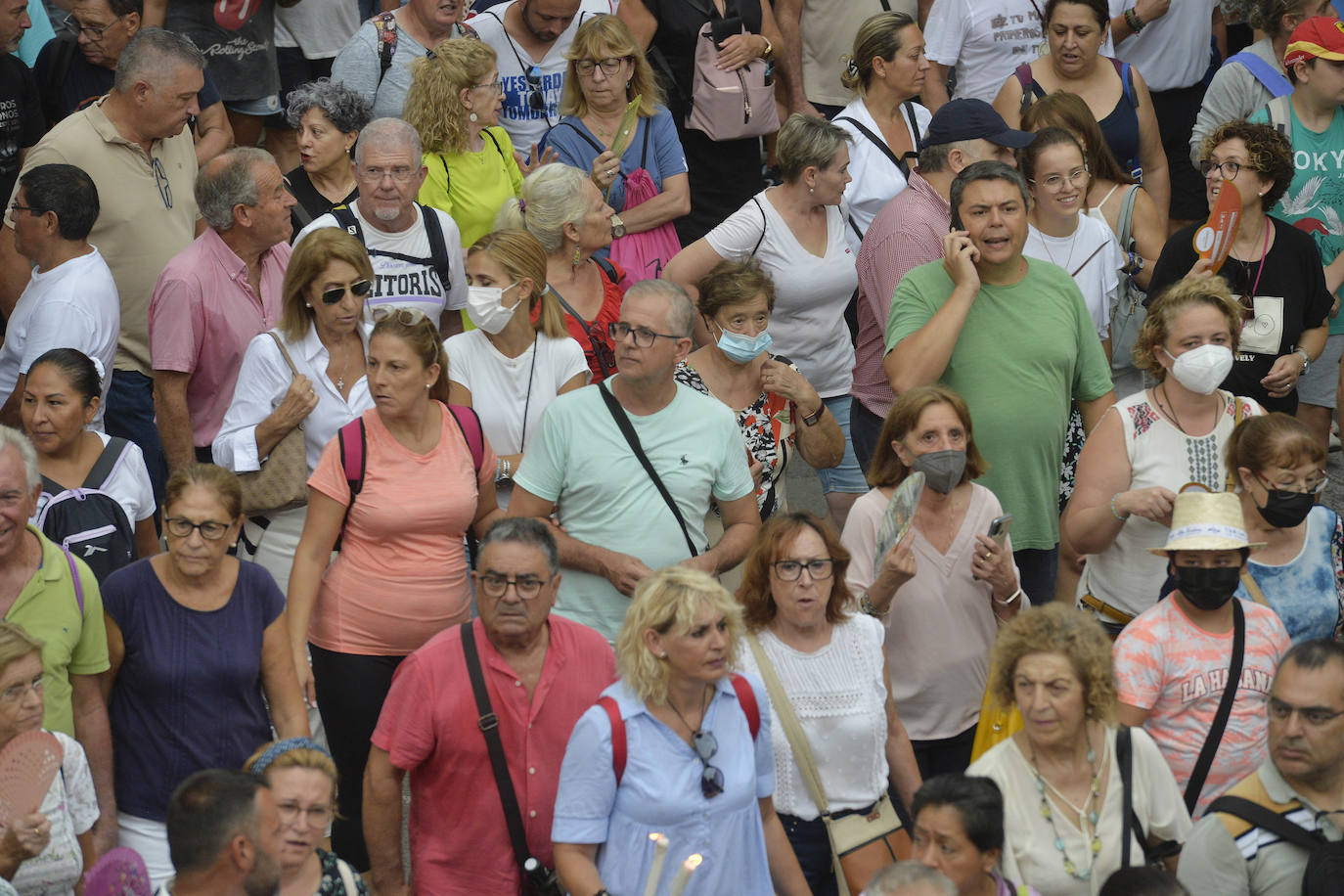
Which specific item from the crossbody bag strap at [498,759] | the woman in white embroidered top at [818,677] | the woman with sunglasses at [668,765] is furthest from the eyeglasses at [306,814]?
the woman in white embroidered top at [818,677]

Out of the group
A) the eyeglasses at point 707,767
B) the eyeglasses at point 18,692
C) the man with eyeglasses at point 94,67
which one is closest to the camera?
the eyeglasses at point 18,692

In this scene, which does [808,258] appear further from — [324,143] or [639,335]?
[324,143]

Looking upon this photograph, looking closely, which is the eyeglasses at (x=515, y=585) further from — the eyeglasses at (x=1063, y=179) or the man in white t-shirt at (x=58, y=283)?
the eyeglasses at (x=1063, y=179)

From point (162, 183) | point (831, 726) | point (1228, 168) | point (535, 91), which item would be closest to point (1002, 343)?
point (1228, 168)

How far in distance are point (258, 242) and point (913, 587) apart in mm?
2989

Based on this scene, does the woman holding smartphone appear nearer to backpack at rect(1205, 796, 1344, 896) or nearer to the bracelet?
the bracelet

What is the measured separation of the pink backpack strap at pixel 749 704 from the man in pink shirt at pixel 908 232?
2247 millimetres

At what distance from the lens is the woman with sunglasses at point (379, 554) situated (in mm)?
5523

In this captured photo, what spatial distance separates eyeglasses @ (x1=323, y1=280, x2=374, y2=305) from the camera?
6043 millimetres

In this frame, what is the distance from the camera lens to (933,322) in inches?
239

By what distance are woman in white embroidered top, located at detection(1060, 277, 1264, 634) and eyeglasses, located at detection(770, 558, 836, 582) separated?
1.16 meters

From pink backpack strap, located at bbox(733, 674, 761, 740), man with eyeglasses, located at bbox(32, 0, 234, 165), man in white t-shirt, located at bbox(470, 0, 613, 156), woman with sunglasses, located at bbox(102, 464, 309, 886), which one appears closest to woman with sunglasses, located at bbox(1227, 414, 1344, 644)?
pink backpack strap, located at bbox(733, 674, 761, 740)

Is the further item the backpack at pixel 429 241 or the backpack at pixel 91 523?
the backpack at pixel 429 241

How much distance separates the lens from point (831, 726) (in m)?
5.13
